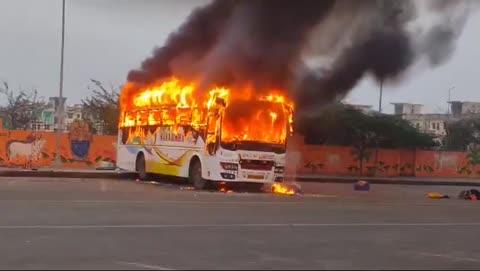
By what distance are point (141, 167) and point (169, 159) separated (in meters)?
2.68

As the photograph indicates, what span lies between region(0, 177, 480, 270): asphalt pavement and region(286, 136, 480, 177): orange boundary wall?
2274 cm

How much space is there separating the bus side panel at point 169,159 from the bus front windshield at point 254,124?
1564mm

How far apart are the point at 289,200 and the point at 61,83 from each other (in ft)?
58.4

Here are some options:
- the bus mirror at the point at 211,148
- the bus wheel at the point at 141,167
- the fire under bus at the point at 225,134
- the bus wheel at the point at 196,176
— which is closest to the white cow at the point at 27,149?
the bus wheel at the point at 141,167

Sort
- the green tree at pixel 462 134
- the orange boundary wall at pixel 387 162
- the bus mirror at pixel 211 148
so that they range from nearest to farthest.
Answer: the bus mirror at pixel 211 148 → the orange boundary wall at pixel 387 162 → the green tree at pixel 462 134

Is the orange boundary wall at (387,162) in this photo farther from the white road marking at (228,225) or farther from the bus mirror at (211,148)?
the white road marking at (228,225)

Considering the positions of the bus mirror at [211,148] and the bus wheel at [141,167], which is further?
the bus wheel at [141,167]

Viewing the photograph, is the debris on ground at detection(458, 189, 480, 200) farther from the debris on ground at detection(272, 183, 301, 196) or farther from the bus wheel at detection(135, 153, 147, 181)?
the bus wheel at detection(135, 153, 147, 181)

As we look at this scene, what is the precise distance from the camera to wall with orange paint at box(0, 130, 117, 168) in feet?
117

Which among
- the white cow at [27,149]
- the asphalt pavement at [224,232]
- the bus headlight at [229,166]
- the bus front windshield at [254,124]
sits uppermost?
the bus front windshield at [254,124]

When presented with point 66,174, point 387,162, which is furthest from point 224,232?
point 387,162

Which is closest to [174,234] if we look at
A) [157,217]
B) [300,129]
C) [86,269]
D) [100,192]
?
[157,217]

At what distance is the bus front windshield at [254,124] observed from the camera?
2183 cm

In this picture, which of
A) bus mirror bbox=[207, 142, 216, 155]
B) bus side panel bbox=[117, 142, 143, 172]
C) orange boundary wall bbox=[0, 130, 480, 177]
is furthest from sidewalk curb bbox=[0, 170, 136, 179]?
bus mirror bbox=[207, 142, 216, 155]
